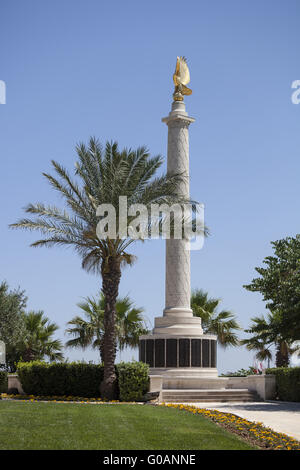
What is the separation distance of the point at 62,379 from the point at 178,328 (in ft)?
22.3

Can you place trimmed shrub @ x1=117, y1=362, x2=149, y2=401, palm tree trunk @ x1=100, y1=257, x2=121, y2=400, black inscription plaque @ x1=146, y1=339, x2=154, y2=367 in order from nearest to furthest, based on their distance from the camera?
trimmed shrub @ x1=117, y1=362, x2=149, y2=401, palm tree trunk @ x1=100, y1=257, x2=121, y2=400, black inscription plaque @ x1=146, y1=339, x2=154, y2=367

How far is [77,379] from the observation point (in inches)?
973

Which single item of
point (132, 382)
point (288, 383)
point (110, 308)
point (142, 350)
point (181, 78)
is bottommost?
point (288, 383)

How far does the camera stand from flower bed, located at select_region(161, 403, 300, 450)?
12133 mm

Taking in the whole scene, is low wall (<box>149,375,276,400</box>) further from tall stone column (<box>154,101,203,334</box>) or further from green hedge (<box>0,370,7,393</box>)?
green hedge (<box>0,370,7,393</box>)

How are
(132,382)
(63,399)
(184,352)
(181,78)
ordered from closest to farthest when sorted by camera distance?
1. (132,382)
2. (63,399)
3. (184,352)
4. (181,78)

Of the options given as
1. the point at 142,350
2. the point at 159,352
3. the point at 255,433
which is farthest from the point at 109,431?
the point at 142,350

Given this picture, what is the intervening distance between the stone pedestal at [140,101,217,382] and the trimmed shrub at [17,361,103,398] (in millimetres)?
4383

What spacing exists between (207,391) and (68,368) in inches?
232

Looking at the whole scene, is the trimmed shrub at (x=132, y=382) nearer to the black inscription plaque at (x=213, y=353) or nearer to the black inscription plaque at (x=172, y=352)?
the black inscription plaque at (x=172, y=352)

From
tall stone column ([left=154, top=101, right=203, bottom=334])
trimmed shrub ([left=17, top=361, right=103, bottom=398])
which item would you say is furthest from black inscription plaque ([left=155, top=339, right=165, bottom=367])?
trimmed shrub ([left=17, top=361, right=103, bottom=398])

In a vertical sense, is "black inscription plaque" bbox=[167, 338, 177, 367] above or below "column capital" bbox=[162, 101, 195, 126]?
below

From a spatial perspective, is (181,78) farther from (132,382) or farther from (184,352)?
(132,382)
